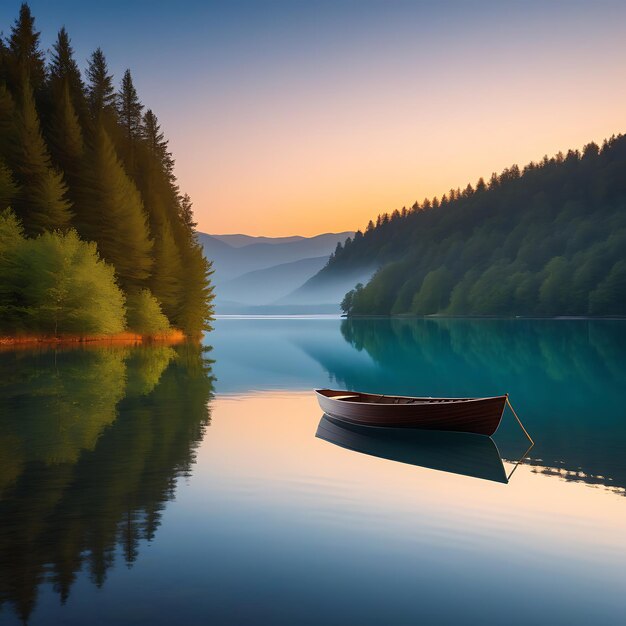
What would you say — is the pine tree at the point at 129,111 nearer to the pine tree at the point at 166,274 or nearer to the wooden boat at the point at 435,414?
the pine tree at the point at 166,274

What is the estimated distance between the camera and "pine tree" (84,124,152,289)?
7526 centimetres

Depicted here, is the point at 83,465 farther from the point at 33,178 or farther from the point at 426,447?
the point at 33,178

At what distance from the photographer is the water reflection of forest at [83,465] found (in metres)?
11.1

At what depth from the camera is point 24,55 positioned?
274 ft

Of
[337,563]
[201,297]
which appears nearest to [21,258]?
[201,297]

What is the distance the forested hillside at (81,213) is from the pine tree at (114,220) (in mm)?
115

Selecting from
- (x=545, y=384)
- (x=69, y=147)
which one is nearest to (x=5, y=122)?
(x=69, y=147)

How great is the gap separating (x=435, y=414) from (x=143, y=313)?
185 ft

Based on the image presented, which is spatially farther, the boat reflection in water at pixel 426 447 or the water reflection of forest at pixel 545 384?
the water reflection of forest at pixel 545 384

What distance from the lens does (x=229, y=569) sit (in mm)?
10930

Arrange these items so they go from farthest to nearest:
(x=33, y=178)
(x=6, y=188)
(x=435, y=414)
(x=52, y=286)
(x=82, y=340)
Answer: (x=33, y=178)
(x=82, y=340)
(x=6, y=188)
(x=52, y=286)
(x=435, y=414)

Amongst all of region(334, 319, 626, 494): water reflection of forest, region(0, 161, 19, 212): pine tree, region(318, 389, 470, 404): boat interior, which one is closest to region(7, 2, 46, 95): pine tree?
region(0, 161, 19, 212): pine tree

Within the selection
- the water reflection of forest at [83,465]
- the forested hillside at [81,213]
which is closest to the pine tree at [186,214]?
the forested hillside at [81,213]

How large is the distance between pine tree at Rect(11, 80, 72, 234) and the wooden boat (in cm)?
5106
